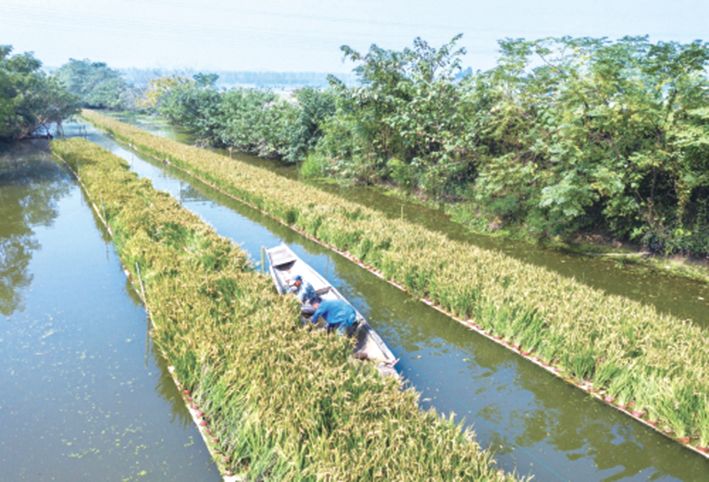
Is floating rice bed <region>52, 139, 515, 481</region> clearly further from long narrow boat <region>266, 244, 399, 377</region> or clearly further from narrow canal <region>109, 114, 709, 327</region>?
narrow canal <region>109, 114, 709, 327</region>

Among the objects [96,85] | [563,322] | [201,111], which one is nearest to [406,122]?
[563,322]

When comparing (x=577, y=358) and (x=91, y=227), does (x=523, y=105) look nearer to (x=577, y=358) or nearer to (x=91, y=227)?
(x=577, y=358)

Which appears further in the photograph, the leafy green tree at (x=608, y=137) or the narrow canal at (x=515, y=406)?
the leafy green tree at (x=608, y=137)

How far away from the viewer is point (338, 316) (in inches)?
348

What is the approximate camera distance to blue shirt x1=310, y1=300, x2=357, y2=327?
8.82 meters

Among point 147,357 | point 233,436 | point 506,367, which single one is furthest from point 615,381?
point 147,357

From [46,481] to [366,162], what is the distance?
2339 cm

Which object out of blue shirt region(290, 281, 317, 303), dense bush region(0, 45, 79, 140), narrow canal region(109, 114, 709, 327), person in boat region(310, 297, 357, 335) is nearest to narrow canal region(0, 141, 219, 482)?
person in boat region(310, 297, 357, 335)

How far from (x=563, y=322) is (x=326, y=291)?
5520 mm

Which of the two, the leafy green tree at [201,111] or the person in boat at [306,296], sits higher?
the leafy green tree at [201,111]

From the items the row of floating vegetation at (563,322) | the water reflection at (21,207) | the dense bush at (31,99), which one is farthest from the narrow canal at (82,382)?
the dense bush at (31,99)

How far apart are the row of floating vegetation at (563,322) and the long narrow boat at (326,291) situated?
2519 millimetres

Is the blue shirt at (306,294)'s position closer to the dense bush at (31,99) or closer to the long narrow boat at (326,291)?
the long narrow boat at (326,291)

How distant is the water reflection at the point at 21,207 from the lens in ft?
45.0
